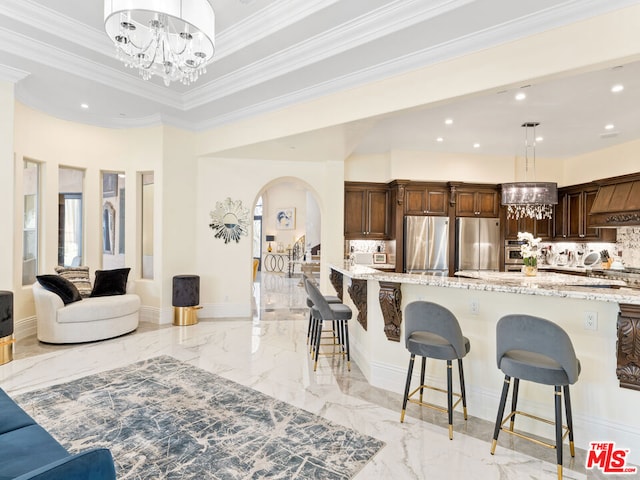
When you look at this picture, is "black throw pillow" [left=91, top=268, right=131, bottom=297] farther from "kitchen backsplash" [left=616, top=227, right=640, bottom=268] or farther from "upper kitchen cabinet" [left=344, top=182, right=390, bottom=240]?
"kitchen backsplash" [left=616, top=227, right=640, bottom=268]

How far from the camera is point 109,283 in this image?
5301 mm

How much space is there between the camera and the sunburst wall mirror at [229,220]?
6.15 m

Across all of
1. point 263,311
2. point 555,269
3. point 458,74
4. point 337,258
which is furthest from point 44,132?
point 555,269

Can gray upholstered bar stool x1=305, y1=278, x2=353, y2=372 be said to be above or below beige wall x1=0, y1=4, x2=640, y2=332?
below

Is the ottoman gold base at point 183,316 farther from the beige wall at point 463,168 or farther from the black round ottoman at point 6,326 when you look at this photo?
the beige wall at point 463,168

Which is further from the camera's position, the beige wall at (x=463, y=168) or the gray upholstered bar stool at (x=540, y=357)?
the beige wall at (x=463, y=168)

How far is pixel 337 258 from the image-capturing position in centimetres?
627

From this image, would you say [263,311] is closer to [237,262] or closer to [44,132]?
[237,262]

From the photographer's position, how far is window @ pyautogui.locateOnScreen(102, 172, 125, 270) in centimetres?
701

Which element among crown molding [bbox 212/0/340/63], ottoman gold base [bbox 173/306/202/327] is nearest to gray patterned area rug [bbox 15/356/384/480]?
ottoman gold base [bbox 173/306/202/327]

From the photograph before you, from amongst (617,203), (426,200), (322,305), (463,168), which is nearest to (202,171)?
(322,305)

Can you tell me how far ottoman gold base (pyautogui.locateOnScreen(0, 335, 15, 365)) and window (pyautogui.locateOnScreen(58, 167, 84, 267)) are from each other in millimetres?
2483

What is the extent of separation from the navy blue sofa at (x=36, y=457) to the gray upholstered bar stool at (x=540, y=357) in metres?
2.22

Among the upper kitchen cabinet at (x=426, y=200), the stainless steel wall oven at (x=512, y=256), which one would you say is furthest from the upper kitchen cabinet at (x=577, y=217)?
the upper kitchen cabinet at (x=426, y=200)
